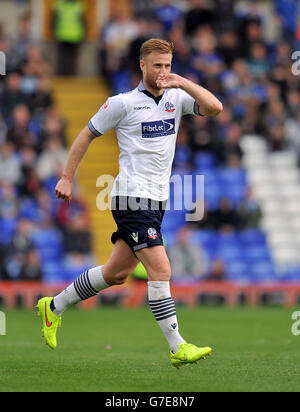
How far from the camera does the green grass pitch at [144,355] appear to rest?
763cm

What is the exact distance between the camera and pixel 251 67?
76.3ft

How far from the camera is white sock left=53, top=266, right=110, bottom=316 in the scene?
8.93 m

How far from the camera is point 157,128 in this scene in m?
8.66

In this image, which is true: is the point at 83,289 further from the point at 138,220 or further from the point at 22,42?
the point at 22,42

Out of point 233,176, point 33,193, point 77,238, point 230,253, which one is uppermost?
point 233,176

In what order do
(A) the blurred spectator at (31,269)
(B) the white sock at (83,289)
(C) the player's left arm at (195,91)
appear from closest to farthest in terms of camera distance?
(C) the player's left arm at (195,91)
(B) the white sock at (83,289)
(A) the blurred spectator at (31,269)

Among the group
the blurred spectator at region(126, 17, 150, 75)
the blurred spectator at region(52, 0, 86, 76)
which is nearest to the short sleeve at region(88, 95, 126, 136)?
the blurred spectator at region(126, 17, 150, 75)

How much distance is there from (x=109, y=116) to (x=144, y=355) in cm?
268

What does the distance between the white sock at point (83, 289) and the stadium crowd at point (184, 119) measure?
29.9 feet

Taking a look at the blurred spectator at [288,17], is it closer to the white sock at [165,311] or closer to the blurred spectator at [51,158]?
the blurred spectator at [51,158]

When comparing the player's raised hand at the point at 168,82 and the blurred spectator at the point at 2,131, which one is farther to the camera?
the blurred spectator at the point at 2,131

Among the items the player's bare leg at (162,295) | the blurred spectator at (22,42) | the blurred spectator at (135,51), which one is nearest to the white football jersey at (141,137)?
the player's bare leg at (162,295)

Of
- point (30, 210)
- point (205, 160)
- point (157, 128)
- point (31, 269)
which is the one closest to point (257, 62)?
point (205, 160)
